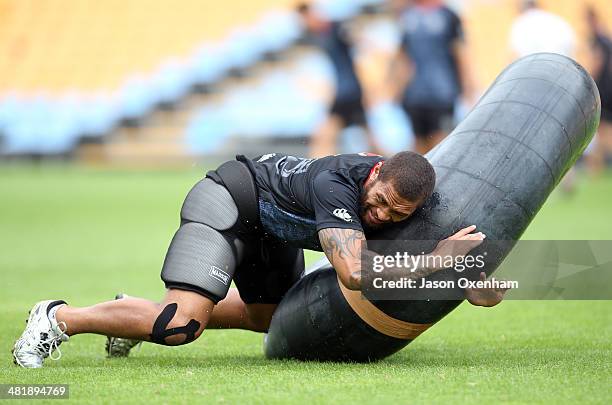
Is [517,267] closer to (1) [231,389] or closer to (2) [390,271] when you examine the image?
(2) [390,271]

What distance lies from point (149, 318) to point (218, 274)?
39 cm

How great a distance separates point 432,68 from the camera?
12.4 meters

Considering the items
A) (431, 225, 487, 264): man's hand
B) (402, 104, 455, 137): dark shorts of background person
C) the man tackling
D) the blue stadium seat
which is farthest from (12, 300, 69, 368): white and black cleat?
the blue stadium seat

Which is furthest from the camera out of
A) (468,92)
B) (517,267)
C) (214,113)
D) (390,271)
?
(214,113)

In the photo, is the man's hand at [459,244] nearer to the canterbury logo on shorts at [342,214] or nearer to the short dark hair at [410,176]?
the short dark hair at [410,176]

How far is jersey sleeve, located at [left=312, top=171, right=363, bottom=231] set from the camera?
4578 millimetres

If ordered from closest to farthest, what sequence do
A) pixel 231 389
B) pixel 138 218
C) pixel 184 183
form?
1. pixel 231 389
2. pixel 138 218
3. pixel 184 183

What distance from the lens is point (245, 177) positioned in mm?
5191

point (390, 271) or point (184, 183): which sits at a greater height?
point (390, 271)

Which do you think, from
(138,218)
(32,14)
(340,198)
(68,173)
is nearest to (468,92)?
(138,218)

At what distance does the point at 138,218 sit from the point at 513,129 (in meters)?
9.17

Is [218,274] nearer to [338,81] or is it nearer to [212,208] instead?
[212,208]

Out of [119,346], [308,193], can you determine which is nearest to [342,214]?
[308,193]

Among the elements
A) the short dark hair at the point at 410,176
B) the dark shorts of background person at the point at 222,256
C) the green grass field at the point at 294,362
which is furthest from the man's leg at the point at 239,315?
the short dark hair at the point at 410,176
